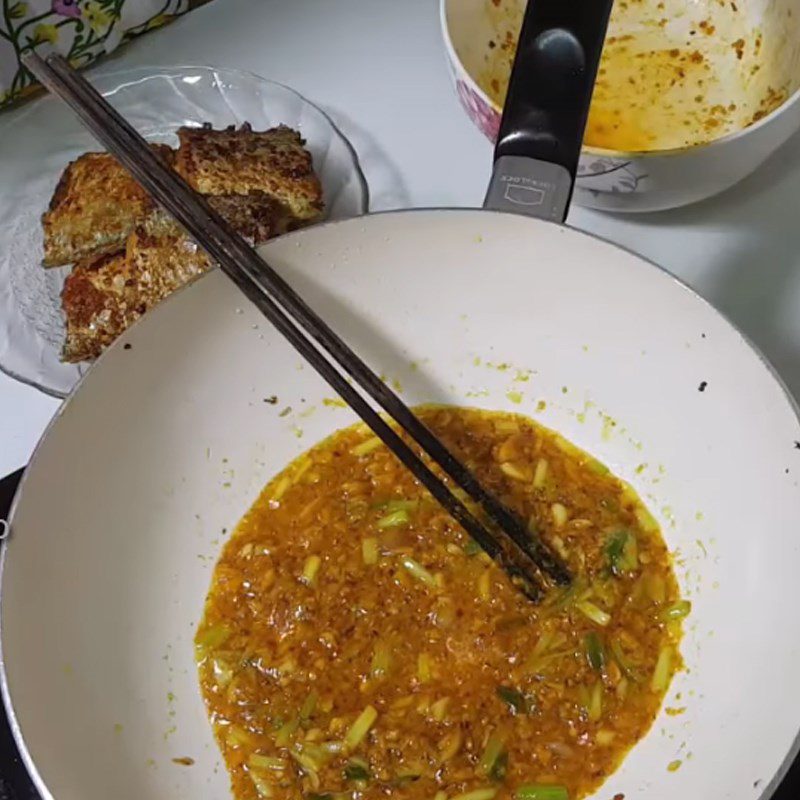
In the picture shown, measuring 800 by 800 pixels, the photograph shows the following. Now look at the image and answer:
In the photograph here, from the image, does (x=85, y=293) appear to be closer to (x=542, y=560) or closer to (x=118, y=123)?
(x=118, y=123)

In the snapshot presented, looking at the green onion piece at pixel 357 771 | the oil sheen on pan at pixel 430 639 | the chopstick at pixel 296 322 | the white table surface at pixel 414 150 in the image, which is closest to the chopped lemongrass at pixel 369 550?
the oil sheen on pan at pixel 430 639

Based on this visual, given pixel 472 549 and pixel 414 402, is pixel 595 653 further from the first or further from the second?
pixel 414 402

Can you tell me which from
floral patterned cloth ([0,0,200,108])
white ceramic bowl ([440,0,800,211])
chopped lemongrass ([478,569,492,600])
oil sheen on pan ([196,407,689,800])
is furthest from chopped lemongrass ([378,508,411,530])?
floral patterned cloth ([0,0,200,108])

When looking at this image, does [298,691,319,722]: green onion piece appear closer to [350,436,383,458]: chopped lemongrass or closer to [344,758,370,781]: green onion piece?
[344,758,370,781]: green onion piece

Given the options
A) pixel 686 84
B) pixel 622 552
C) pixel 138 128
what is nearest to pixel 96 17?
pixel 138 128

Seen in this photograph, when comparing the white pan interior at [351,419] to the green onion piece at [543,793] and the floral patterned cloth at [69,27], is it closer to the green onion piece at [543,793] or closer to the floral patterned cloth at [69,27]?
the green onion piece at [543,793]

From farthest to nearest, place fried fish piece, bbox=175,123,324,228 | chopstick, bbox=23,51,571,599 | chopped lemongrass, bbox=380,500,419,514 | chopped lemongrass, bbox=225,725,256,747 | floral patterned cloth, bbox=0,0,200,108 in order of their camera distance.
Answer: floral patterned cloth, bbox=0,0,200,108 → fried fish piece, bbox=175,123,324,228 → chopped lemongrass, bbox=380,500,419,514 → chopped lemongrass, bbox=225,725,256,747 → chopstick, bbox=23,51,571,599
